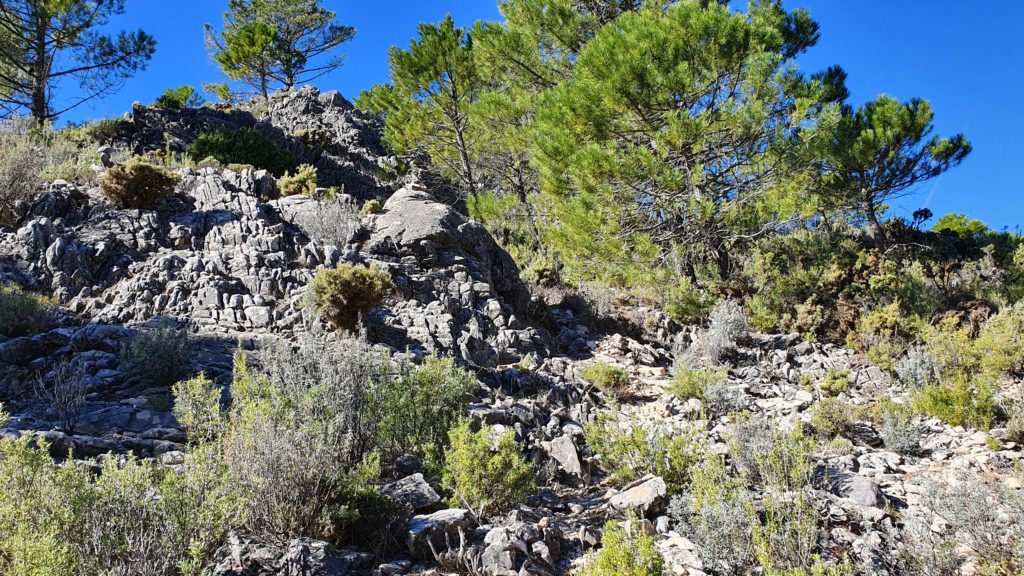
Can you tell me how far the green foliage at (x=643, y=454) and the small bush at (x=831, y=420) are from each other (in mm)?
1600

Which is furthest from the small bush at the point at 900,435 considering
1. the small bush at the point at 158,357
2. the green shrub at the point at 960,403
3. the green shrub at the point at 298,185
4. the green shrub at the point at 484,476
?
the green shrub at the point at 298,185

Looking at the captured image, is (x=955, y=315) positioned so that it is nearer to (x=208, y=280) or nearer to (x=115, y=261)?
(x=208, y=280)

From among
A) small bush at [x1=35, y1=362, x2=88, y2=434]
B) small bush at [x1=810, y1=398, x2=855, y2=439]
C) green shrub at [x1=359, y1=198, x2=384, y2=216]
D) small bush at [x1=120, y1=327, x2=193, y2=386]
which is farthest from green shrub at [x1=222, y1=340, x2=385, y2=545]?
green shrub at [x1=359, y1=198, x2=384, y2=216]

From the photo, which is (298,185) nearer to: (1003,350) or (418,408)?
(418,408)

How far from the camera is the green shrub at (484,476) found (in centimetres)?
348

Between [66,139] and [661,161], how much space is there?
42.5ft

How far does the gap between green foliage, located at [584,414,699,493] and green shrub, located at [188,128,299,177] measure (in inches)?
470

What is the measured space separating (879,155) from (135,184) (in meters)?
13.6

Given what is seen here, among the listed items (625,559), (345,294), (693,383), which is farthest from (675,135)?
(625,559)

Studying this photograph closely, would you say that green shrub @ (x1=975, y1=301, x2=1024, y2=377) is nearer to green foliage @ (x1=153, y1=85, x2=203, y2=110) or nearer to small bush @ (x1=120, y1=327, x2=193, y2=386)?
small bush @ (x1=120, y1=327, x2=193, y2=386)

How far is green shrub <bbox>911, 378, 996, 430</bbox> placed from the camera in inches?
198

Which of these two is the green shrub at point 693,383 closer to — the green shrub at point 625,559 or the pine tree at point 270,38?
the green shrub at point 625,559

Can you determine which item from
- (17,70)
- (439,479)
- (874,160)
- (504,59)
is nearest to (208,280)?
(439,479)

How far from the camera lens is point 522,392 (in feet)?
20.8
